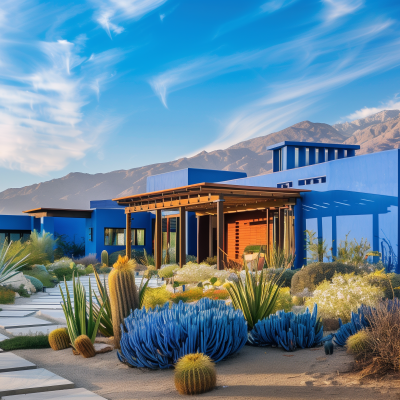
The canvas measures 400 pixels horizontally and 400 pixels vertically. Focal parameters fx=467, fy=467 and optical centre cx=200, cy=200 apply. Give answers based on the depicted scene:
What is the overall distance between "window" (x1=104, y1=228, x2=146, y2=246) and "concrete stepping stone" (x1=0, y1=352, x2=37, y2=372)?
63.6 feet

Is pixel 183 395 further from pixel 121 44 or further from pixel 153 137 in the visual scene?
pixel 153 137

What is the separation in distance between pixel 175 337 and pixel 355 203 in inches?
420

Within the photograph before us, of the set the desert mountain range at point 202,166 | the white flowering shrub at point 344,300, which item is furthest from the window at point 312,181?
the desert mountain range at point 202,166

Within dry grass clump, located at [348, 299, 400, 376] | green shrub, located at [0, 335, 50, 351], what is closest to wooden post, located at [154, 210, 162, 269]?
green shrub, located at [0, 335, 50, 351]

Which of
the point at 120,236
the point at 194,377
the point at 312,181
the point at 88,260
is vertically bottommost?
the point at 88,260

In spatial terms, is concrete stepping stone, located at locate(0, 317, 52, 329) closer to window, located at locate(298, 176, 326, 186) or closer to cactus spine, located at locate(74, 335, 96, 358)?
cactus spine, located at locate(74, 335, 96, 358)

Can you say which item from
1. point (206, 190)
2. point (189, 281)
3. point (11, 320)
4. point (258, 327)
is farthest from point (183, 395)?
point (206, 190)

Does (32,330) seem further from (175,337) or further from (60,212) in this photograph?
(60,212)

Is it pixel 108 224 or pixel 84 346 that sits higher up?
pixel 108 224

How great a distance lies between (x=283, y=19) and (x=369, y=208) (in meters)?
48.9

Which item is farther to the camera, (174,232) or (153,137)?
(153,137)

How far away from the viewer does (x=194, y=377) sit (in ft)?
11.4

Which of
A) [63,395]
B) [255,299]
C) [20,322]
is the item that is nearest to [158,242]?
[20,322]

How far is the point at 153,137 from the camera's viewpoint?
8406 centimetres
